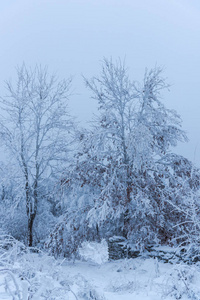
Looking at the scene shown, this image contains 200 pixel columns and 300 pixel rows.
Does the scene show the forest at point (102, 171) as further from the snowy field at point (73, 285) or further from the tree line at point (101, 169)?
the snowy field at point (73, 285)

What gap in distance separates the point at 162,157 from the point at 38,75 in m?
7.46

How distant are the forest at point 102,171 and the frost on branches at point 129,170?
39mm

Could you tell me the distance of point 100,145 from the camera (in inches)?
443

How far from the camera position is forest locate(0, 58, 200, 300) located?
10289 millimetres

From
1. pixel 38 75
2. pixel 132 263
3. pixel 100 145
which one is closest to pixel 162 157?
pixel 100 145

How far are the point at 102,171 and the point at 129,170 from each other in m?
1.21

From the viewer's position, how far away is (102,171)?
37.7 ft

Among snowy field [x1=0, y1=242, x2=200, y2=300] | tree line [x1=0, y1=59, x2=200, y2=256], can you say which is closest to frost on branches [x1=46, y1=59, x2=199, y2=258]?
tree line [x1=0, y1=59, x2=200, y2=256]

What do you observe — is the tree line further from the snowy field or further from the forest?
the snowy field

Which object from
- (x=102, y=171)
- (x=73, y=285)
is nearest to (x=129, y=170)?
(x=102, y=171)

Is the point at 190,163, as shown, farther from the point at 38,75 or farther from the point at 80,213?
the point at 38,75

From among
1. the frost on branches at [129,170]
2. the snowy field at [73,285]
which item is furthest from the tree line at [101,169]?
the snowy field at [73,285]

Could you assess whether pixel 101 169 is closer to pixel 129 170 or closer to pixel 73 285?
pixel 129 170

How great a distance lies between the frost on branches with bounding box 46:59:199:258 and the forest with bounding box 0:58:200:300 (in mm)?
39
